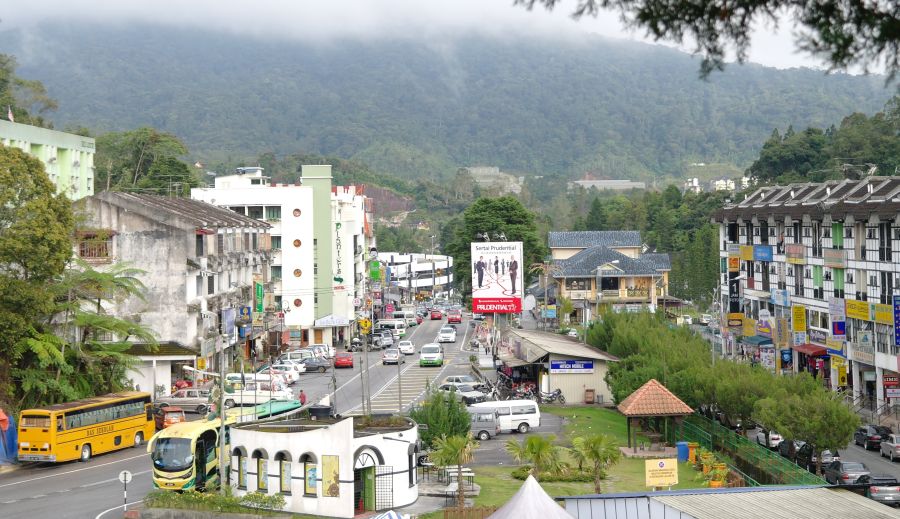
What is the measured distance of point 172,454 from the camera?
3453cm

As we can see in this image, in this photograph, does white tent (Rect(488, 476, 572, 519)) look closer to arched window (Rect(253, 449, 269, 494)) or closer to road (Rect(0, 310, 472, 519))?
arched window (Rect(253, 449, 269, 494))

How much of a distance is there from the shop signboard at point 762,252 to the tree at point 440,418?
3985 cm

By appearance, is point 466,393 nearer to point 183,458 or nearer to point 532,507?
point 183,458

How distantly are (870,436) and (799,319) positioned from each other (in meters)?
20.8

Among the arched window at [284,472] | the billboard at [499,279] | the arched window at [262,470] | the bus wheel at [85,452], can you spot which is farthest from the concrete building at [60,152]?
the arched window at [284,472]

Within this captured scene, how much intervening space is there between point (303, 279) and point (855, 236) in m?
41.7

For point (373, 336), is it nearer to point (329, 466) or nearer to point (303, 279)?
point (303, 279)

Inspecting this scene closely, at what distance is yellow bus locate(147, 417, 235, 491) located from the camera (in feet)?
112

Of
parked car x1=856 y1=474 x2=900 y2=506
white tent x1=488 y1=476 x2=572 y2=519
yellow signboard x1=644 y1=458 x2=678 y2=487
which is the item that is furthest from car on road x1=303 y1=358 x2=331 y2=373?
white tent x1=488 y1=476 x2=572 y2=519

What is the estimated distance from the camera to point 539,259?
101375mm

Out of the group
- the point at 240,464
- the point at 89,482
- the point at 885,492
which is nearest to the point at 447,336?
the point at 89,482

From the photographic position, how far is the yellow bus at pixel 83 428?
3962 cm

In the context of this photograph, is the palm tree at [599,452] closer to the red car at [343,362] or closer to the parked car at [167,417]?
the parked car at [167,417]

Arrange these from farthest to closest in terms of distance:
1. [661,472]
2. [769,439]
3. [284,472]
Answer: [769,439], [661,472], [284,472]
